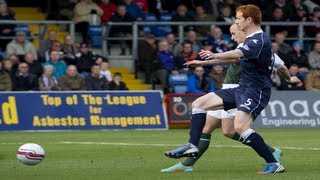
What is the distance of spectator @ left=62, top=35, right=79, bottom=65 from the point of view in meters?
28.0

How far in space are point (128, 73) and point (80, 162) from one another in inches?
581

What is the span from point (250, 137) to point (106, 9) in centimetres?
1813

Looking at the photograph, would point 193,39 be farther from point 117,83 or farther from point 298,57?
point 117,83

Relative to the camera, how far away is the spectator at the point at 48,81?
2621cm

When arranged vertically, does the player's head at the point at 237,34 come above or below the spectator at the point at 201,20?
above

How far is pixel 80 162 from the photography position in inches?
613

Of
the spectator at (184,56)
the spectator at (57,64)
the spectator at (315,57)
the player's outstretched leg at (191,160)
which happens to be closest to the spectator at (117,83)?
the spectator at (57,64)

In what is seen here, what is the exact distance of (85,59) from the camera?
28375mm

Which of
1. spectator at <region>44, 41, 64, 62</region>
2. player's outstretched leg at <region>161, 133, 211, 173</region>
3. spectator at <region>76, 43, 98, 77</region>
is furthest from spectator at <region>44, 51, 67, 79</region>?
player's outstretched leg at <region>161, 133, 211, 173</region>

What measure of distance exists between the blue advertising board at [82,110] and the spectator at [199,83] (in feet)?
6.18

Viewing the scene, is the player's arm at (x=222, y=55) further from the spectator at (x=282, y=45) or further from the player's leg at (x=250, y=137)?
the spectator at (x=282, y=45)

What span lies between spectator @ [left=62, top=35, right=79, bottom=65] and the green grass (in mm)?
4534

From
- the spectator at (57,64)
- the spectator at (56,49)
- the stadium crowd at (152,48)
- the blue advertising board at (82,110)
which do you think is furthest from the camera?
the spectator at (56,49)

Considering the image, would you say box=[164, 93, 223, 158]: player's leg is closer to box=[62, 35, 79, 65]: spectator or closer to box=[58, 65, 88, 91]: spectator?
box=[58, 65, 88, 91]: spectator
